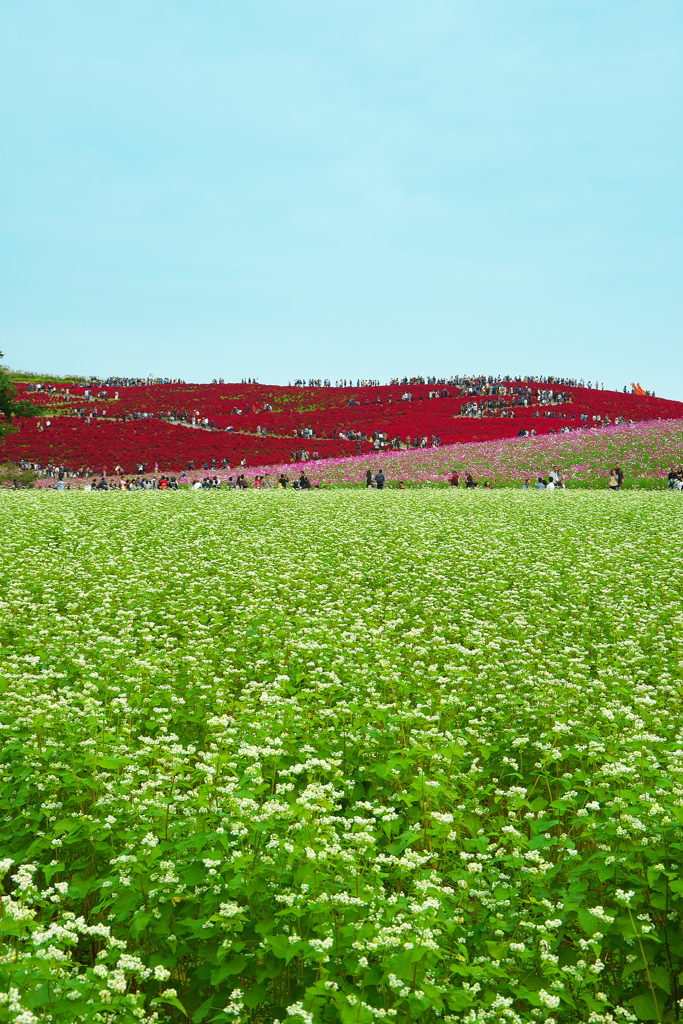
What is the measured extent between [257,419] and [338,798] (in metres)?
71.4

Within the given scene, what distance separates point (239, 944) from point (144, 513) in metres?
21.6

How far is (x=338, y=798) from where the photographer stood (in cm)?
658

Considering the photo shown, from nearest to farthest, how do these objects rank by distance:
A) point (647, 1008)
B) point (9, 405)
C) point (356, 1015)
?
point (356, 1015) → point (647, 1008) → point (9, 405)

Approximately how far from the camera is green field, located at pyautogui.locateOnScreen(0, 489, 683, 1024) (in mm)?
4121

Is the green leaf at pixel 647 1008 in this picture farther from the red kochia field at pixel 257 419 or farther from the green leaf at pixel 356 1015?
the red kochia field at pixel 257 419

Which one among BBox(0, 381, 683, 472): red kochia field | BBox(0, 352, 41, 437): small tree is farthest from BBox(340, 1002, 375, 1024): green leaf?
BBox(0, 381, 683, 472): red kochia field

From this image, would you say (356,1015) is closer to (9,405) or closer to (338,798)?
(338,798)

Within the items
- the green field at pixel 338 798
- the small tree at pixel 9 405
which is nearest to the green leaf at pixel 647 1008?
the green field at pixel 338 798

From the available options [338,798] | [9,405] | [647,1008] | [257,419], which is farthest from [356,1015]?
[257,419]

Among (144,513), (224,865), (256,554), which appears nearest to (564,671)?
(224,865)

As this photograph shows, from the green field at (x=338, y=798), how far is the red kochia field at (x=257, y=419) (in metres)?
46.1

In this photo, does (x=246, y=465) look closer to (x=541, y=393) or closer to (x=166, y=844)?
(x=541, y=393)

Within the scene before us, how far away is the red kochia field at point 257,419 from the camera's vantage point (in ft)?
193

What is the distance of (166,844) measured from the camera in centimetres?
509
